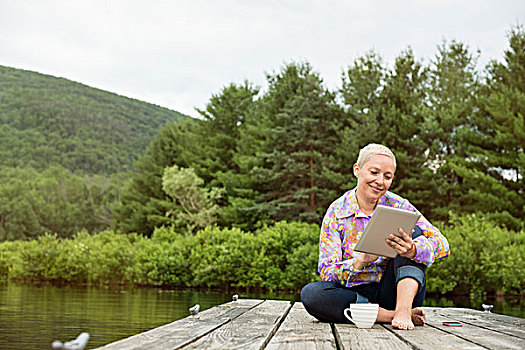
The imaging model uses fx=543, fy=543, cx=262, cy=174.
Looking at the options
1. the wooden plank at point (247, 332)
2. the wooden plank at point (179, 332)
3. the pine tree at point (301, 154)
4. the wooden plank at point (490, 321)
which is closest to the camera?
the wooden plank at point (179, 332)

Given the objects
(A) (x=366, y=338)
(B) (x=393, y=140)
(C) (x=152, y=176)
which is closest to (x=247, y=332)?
(A) (x=366, y=338)

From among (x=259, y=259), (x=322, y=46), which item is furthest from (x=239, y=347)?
(x=322, y=46)

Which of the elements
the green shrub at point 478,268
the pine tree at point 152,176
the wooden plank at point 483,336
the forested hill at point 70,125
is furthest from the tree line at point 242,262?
the forested hill at point 70,125

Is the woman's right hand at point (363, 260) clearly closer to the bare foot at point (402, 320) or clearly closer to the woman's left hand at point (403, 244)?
the woman's left hand at point (403, 244)

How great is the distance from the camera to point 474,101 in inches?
805

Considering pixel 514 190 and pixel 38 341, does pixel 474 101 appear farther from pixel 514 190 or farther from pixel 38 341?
pixel 38 341

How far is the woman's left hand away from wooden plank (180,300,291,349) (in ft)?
2.42

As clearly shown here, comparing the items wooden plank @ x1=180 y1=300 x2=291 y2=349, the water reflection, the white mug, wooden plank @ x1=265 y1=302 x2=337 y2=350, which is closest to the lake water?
the water reflection

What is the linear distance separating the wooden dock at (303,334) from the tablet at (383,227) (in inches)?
16.0

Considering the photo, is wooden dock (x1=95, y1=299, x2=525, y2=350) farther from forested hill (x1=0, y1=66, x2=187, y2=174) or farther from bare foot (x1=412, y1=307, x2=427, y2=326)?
forested hill (x1=0, y1=66, x2=187, y2=174)

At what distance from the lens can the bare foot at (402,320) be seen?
2.83 m

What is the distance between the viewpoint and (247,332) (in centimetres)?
257

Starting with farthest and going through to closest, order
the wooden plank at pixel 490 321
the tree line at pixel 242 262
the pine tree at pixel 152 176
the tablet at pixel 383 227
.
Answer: the pine tree at pixel 152 176 < the tree line at pixel 242 262 < the wooden plank at pixel 490 321 < the tablet at pixel 383 227

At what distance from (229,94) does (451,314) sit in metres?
24.3
